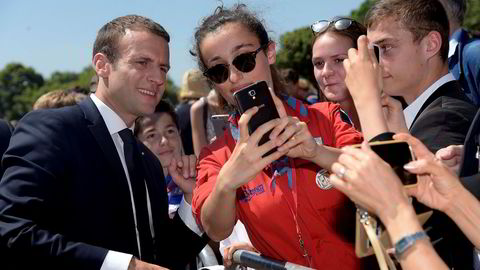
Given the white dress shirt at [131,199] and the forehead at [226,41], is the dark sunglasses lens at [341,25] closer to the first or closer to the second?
the forehead at [226,41]

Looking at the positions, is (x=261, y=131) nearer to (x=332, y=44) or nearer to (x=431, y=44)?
(x=431, y=44)

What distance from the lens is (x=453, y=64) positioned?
5109 mm

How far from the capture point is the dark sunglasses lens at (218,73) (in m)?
3.14

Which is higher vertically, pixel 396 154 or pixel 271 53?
pixel 271 53

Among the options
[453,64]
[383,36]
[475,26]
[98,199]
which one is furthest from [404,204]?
[475,26]

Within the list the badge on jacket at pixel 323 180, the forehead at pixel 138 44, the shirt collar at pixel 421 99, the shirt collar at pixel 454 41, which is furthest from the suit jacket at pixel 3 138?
the shirt collar at pixel 454 41

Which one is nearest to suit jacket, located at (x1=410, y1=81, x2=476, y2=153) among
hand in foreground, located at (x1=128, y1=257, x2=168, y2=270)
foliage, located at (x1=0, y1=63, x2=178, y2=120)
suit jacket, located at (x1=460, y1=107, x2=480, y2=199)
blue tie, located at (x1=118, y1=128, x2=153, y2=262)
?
suit jacket, located at (x1=460, y1=107, x2=480, y2=199)

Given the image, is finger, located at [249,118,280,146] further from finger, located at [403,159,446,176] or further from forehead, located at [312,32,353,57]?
forehead, located at [312,32,353,57]

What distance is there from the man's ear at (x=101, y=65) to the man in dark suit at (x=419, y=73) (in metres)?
1.72

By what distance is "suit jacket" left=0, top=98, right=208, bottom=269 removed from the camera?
308cm

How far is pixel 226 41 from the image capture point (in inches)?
125

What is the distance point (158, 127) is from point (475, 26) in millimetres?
66551

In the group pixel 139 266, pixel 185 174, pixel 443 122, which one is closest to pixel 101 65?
pixel 185 174

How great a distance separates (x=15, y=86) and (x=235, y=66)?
5416 inches
